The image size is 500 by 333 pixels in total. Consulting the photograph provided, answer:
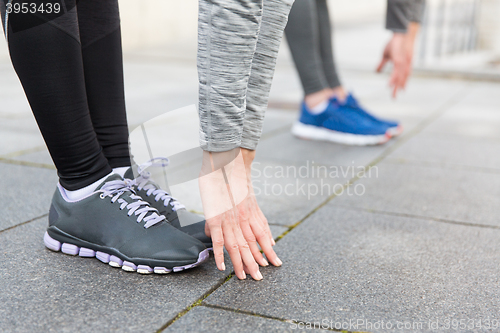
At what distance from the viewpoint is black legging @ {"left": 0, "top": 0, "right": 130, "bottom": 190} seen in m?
1.29

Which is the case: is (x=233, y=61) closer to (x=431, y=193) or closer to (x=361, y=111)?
(x=431, y=193)

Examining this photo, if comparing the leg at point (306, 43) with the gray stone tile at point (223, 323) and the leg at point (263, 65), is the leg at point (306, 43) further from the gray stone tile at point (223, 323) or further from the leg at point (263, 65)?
the gray stone tile at point (223, 323)

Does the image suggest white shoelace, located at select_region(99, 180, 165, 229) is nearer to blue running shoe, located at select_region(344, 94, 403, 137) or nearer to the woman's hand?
the woman's hand

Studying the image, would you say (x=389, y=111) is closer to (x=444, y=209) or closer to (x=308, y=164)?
(x=308, y=164)

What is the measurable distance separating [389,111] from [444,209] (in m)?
2.10

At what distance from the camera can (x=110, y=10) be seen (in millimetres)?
1560

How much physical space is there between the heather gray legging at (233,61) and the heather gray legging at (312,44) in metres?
1.69

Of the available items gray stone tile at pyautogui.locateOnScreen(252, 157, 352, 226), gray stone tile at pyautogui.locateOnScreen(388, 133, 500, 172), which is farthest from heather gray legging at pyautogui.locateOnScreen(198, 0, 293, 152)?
gray stone tile at pyautogui.locateOnScreen(388, 133, 500, 172)

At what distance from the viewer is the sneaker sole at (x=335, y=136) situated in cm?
299

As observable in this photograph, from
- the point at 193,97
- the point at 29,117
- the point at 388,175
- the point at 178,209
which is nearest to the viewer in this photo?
the point at 178,209

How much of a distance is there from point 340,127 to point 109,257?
192cm

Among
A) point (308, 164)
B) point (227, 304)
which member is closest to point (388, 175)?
point (308, 164)

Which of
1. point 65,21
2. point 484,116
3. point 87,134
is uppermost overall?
point 65,21

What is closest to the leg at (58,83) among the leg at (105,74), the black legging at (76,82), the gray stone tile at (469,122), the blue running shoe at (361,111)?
the black legging at (76,82)
